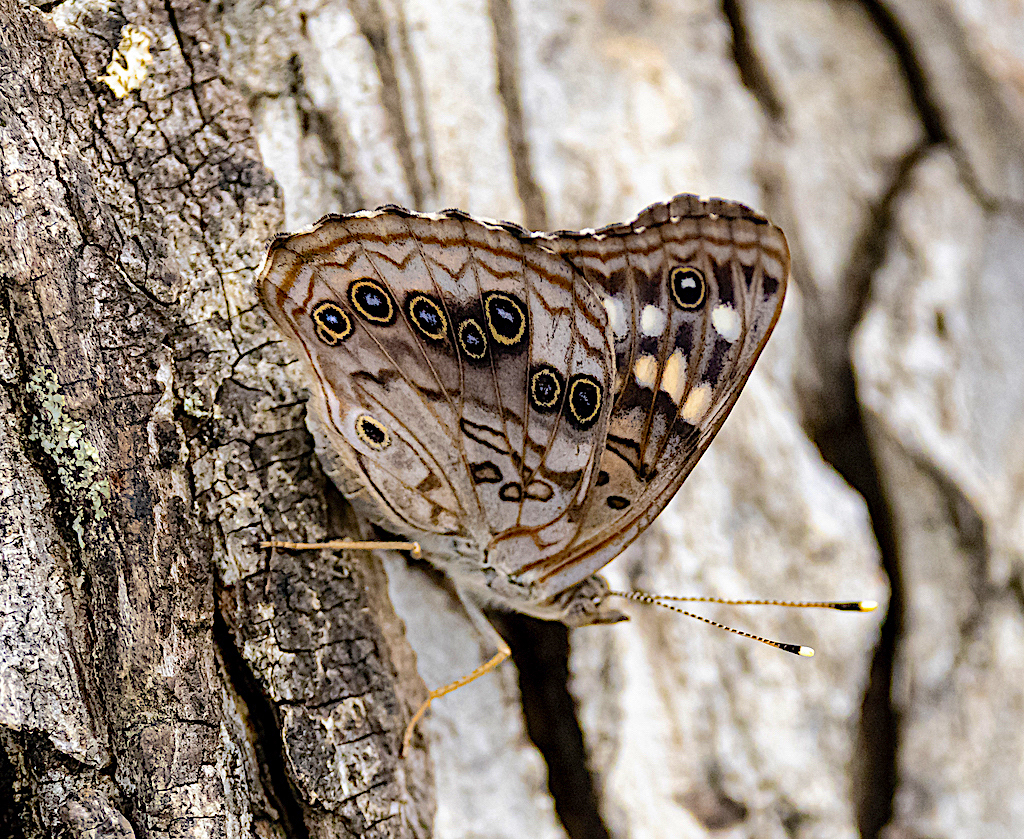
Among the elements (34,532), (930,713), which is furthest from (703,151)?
(34,532)

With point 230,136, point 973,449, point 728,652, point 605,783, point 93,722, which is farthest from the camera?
point 973,449

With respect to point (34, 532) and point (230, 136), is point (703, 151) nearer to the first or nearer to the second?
point (230, 136)

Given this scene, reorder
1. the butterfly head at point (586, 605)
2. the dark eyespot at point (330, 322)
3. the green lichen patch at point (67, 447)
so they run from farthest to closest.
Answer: the butterfly head at point (586, 605), the dark eyespot at point (330, 322), the green lichen patch at point (67, 447)

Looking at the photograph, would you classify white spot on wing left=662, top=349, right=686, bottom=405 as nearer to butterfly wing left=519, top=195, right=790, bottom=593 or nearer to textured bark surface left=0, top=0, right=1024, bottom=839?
butterfly wing left=519, top=195, right=790, bottom=593

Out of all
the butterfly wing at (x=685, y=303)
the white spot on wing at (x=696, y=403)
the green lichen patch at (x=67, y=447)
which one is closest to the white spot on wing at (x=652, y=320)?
the butterfly wing at (x=685, y=303)

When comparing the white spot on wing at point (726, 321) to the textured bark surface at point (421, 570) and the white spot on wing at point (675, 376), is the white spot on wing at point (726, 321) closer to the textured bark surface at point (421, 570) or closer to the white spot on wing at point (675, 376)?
the white spot on wing at point (675, 376)

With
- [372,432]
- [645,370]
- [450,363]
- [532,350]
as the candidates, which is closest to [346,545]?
[372,432]

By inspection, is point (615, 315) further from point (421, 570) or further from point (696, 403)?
point (421, 570)
